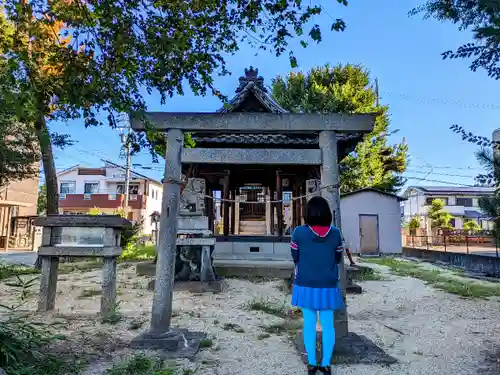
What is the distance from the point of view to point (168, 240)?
448 cm

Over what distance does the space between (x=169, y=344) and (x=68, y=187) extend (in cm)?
3499

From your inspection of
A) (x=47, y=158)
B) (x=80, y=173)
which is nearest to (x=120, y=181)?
(x=80, y=173)

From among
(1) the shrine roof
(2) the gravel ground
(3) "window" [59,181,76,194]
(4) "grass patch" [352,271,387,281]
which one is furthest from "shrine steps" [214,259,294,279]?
(3) "window" [59,181,76,194]

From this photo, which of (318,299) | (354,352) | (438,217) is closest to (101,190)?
(438,217)

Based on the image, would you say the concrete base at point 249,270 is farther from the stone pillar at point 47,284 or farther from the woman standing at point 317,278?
the woman standing at point 317,278

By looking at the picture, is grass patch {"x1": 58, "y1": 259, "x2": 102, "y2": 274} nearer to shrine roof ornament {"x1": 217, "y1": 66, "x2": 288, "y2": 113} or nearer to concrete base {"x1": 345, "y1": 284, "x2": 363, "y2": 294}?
shrine roof ornament {"x1": 217, "y1": 66, "x2": 288, "y2": 113}

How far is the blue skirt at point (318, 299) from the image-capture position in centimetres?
322

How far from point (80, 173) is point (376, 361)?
118 feet

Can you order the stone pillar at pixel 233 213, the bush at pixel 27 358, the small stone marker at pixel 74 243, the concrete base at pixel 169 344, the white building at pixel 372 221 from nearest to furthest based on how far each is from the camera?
1. the bush at pixel 27 358
2. the concrete base at pixel 169 344
3. the small stone marker at pixel 74 243
4. the stone pillar at pixel 233 213
5. the white building at pixel 372 221


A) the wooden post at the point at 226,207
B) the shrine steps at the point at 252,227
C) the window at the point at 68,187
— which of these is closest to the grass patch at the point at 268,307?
the wooden post at the point at 226,207

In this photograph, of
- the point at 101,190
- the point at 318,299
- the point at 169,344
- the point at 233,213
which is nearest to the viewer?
the point at 318,299

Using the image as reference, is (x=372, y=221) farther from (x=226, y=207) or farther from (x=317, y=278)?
(x=317, y=278)

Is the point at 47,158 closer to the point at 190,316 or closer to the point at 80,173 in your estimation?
the point at 190,316

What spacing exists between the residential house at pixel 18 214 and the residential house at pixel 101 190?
9.04 metres
